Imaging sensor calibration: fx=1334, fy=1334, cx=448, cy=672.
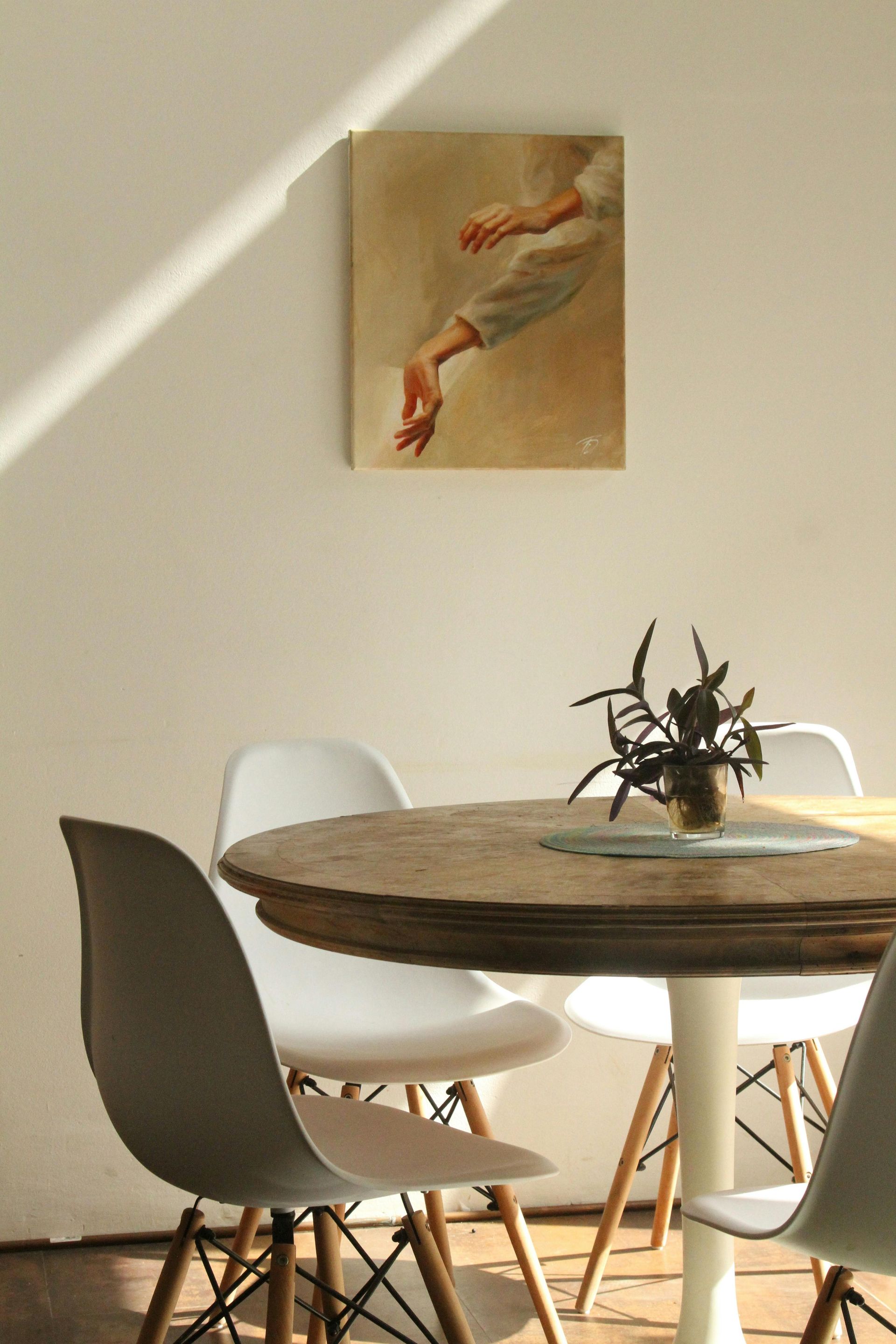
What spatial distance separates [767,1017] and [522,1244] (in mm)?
539

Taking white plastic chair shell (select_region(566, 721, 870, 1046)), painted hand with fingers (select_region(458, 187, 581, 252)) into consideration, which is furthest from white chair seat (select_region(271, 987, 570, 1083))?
painted hand with fingers (select_region(458, 187, 581, 252))

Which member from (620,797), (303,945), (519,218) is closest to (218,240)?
(519,218)

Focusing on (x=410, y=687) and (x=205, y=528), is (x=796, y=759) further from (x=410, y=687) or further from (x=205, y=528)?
(x=205, y=528)

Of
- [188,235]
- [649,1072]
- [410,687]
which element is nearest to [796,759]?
[649,1072]

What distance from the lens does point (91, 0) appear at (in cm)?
269

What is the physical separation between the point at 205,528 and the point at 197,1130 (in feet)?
5.44

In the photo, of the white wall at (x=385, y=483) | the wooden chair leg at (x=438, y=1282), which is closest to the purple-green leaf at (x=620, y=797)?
the wooden chair leg at (x=438, y=1282)

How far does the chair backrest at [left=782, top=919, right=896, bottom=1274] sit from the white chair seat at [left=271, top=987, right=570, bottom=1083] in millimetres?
785

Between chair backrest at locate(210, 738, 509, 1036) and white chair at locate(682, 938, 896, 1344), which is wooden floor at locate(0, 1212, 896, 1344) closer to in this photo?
chair backrest at locate(210, 738, 509, 1036)

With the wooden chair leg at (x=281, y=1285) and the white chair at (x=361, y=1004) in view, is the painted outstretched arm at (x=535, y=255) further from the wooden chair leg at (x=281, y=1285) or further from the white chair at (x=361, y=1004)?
the wooden chair leg at (x=281, y=1285)

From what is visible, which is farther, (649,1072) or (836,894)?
(649,1072)

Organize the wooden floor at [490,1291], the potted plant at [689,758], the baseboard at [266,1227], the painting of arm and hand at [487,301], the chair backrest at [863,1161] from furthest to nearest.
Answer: the painting of arm and hand at [487,301], the baseboard at [266,1227], the wooden floor at [490,1291], the potted plant at [689,758], the chair backrest at [863,1161]

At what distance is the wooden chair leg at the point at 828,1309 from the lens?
1.16 meters

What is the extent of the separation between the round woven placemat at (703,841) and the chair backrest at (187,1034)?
467mm
